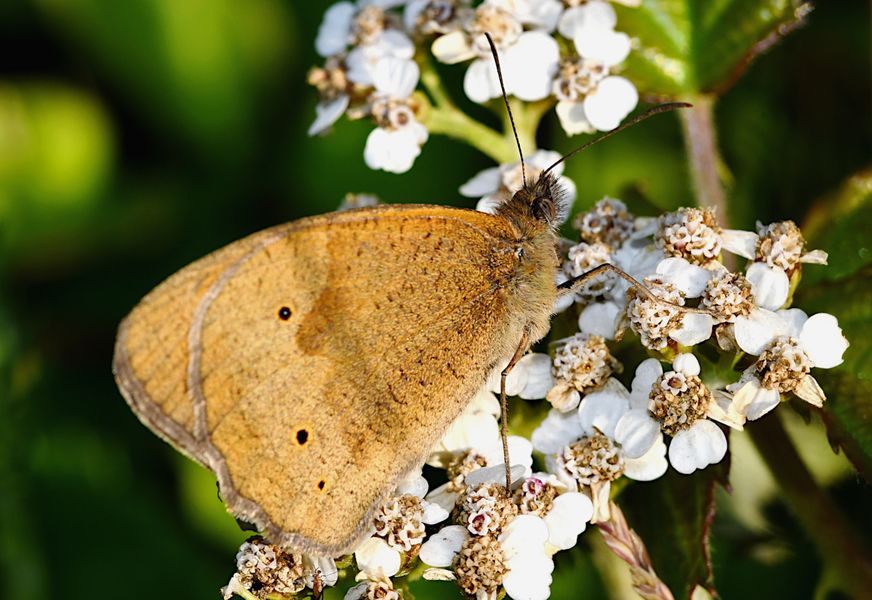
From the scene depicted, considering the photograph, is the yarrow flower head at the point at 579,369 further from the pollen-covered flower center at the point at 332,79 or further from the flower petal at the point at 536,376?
the pollen-covered flower center at the point at 332,79

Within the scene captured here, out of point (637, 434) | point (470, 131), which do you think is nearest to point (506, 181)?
point (470, 131)

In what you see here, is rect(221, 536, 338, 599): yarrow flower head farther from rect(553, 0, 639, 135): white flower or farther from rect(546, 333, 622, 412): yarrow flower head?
rect(553, 0, 639, 135): white flower

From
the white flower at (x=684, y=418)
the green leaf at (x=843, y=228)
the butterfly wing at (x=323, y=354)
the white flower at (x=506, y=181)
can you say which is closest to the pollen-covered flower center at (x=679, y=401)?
the white flower at (x=684, y=418)

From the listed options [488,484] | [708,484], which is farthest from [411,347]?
[708,484]

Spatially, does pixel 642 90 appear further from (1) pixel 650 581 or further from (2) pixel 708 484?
(1) pixel 650 581

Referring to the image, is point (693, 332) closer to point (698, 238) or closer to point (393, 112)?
point (698, 238)

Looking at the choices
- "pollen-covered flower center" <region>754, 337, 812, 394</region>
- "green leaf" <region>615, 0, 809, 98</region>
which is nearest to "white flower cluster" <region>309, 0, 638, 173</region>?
"green leaf" <region>615, 0, 809, 98</region>

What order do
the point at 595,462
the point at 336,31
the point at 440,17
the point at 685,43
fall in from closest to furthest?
the point at 595,462 → the point at 440,17 → the point at 685,43 → the point at 336,31

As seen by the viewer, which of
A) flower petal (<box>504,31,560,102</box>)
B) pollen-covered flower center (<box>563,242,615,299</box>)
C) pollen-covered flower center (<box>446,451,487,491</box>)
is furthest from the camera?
flower petal (<box>504,31,560,102</box>)
